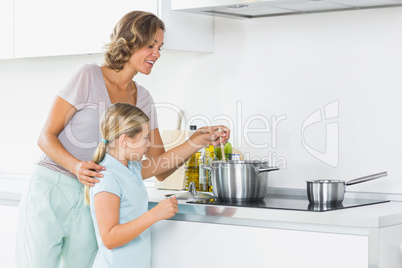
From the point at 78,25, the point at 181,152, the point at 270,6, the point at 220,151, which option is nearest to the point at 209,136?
the point at 181,152

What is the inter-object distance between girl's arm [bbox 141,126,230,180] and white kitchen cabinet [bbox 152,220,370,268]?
23 centimetres

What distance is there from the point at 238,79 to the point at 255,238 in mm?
804

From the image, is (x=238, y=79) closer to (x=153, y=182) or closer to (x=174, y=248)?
(x=153, y=182)

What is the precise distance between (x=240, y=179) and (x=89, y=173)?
18.8 inches

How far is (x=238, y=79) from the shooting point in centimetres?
248

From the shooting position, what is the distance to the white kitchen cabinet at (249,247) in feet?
5.58

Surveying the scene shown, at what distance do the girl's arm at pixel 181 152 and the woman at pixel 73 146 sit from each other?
0.74 feet

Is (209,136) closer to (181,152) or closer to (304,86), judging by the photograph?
(181,152)

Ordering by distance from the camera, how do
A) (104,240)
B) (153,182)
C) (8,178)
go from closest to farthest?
(104,240)
(153,182)
(8,178)

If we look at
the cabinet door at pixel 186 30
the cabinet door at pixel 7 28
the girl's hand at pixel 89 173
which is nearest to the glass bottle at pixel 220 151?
the cabinet door at pixel 186 30

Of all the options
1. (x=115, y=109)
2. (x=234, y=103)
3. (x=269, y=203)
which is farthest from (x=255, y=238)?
(x=234, y=103)

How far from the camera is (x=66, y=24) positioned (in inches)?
99.7

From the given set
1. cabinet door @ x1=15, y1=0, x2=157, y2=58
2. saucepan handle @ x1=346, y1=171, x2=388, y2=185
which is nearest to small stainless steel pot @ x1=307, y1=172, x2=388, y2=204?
saucepan handle @ x1=346, y1=171, x2=388, y2=185

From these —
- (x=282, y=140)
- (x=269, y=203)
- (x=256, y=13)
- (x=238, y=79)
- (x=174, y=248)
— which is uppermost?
(x=256, y=13)
